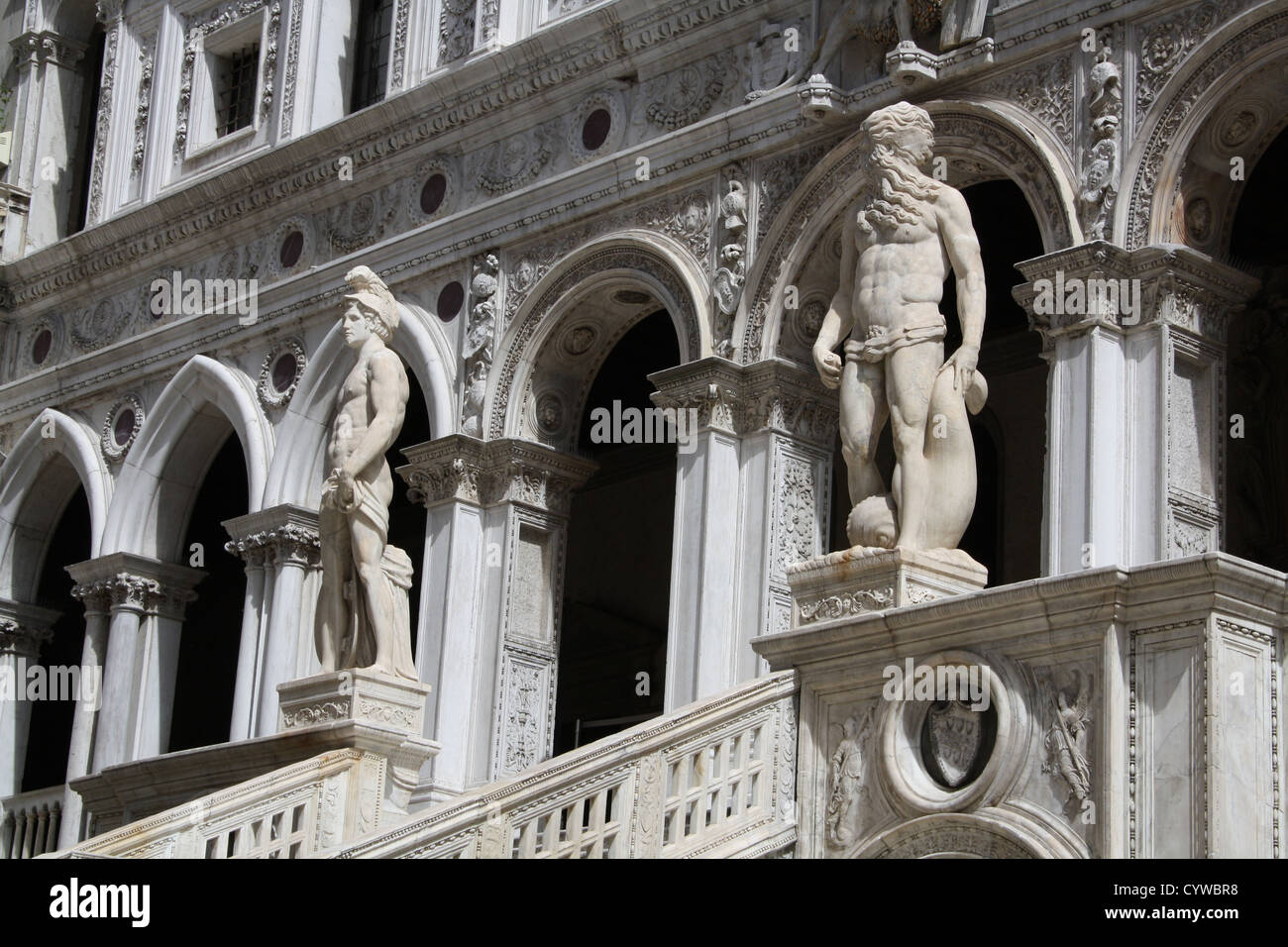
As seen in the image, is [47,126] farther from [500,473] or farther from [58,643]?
[500,473]

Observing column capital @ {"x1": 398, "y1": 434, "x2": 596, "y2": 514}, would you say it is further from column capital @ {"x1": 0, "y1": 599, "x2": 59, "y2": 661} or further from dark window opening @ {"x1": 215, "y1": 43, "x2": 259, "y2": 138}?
column capital @ {"x1": 0, "y1": 599, "x2": 59, "y2": 661}

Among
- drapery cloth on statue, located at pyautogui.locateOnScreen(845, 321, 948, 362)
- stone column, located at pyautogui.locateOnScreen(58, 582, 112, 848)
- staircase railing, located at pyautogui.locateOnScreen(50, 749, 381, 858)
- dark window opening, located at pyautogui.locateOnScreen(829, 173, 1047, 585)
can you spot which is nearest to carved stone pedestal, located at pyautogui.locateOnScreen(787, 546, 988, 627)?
drapery cloth on statue, located at pyautogui.locateOnScreen(845, 321, 948, 362)

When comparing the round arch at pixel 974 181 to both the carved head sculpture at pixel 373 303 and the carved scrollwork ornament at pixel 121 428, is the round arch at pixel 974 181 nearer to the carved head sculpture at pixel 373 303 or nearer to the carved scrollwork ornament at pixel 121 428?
the carved head sculpture at pixel 373 303

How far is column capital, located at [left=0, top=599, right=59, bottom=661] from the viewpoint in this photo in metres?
24.5

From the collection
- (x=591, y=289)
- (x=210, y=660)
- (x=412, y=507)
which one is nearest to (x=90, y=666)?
(x=412, y=507)

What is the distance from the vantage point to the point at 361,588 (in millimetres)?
15422

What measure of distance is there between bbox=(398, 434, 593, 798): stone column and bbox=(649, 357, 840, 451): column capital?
211cm

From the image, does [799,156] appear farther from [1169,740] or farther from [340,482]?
[1169,740]

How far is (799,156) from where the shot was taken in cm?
1731

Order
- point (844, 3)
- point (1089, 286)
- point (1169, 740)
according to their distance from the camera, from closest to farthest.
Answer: point (1169, 740) → point (1089, 286) → point (844, 3)
